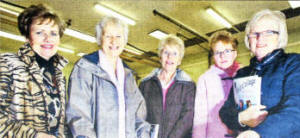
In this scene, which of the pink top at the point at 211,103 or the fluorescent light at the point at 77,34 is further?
the fluorescent light at the point at 77,34

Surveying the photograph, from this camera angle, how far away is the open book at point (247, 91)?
3.08 feet

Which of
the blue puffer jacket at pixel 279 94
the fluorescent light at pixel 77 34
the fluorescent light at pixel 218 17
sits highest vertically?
the fluorescent light at pixel 218 17

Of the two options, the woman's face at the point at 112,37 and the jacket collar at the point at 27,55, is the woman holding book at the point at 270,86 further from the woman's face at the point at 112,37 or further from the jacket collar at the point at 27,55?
the jacket collar at the point at 27,55

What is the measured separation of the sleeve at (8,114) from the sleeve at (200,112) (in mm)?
831

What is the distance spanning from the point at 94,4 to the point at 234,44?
2.33 metres

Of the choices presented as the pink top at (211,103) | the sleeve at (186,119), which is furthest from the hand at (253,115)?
the sleeve at (186,119)

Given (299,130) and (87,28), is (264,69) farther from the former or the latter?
(87,28)

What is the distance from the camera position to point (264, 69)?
3.10 feet

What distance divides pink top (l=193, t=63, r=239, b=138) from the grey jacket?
1.25ft

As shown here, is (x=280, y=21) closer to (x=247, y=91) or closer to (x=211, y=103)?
(x=247, y=91)

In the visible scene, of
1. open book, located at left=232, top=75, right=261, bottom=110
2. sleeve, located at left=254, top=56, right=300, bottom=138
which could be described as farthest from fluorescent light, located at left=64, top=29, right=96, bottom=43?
sleeve, located at left=254, top=56, right=300, bottom=138

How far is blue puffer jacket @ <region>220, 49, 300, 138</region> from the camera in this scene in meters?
0.78

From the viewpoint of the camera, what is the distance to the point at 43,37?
99 centimetres

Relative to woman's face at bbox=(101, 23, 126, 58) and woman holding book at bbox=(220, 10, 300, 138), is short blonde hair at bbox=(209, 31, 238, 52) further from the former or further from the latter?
woman's face at bbox=(101, 23, 126, 58)
